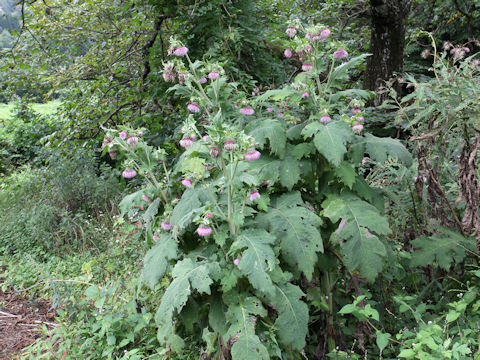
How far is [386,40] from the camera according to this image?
15.9 ft

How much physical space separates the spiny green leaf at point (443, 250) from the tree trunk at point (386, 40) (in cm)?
268

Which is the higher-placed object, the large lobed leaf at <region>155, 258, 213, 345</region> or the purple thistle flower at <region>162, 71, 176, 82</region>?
the purple thistle flower at <region>162, 71, 176, 82</region>

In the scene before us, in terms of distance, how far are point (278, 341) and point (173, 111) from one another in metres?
3.99

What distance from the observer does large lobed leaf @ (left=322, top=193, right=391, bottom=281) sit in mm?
2020

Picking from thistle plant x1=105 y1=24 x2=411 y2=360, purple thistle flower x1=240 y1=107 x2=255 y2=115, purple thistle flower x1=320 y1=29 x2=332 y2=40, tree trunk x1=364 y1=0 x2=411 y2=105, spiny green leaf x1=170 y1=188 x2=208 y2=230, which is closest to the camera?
thistle plant x1=105 y1=24 x2=411 y2=360

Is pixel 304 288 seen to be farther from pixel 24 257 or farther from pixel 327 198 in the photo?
pixel 24 257

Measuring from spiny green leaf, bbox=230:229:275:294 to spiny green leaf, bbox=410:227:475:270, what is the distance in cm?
103

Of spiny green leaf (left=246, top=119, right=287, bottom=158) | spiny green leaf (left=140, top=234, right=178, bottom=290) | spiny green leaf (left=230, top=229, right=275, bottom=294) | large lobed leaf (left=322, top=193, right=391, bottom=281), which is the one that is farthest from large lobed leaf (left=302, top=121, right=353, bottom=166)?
spiny green leaf (left=140, top=234, right=178, bottom=290)

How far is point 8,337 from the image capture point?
11.0 feet

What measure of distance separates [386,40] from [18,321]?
5.09 metres

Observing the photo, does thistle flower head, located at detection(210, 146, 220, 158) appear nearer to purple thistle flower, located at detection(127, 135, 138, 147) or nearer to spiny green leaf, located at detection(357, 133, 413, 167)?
purple thistle flower, located at detection(127, 135, 138, 147)

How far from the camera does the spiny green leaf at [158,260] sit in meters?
2.05

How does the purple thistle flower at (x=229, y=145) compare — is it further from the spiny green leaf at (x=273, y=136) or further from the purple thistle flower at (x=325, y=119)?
the purple thistle flower at (x=325, y=119)

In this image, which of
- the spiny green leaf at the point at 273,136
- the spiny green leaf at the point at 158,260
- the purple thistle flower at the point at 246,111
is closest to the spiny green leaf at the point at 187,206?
the spiny green leaf at the point at 158,260
